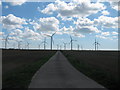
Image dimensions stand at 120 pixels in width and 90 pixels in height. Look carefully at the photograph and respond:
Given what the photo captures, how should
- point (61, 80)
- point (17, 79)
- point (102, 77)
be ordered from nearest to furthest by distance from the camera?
point (61, 80) < point (17, 79) < point (102, 77)

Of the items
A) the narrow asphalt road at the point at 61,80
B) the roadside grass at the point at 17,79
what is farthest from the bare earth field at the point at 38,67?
the narrow asphalt road at the point at 61,80

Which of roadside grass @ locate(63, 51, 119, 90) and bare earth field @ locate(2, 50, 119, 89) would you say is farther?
bare earth field @ locate(2, 50, 119, 89)

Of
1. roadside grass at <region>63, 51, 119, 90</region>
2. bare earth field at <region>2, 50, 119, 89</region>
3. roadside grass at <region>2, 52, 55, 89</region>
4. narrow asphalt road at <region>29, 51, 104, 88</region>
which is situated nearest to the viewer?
narrow asphalt road at <region>29, 51, 104, 88</region>

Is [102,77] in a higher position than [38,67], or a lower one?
higher

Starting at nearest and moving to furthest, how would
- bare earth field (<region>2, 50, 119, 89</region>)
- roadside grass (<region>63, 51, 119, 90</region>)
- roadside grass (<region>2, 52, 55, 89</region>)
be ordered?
1. roadside grass (<region>2, 52, 55, 89</region>)
2. roadside grass (<region>63, 51, 119, 90</region>)
3. bare earth field (<region>2, 50, 119, 89</region>)

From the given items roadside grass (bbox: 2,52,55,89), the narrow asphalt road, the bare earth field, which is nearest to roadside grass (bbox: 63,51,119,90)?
the bare earth field

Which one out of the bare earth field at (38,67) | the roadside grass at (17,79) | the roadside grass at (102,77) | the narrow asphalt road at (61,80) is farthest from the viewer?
the bare earth field at (38,67)

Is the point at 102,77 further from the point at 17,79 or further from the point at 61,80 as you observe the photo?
the point at 17,79

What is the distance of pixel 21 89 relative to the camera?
11430mm

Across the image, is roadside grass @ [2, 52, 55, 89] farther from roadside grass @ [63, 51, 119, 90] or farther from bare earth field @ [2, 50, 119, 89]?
roadside grass @ [63, 51, 119, 90]

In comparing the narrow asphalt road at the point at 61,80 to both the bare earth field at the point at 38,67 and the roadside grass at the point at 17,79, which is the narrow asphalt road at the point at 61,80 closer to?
the roadside grass at the point at 17,79

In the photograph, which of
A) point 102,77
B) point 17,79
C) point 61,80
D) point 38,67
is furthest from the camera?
point 38,67

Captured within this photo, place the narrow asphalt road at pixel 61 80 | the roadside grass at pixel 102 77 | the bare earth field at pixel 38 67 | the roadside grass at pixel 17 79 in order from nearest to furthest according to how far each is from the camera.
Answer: the narrow asphalt road at pixel 61 80
the roadside grass at pixel 17 79
the roadside grass at pixel 102 77
the bare earth field at pixel 38 67

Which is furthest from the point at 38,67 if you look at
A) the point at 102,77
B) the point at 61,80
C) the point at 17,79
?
the point at 61,80
